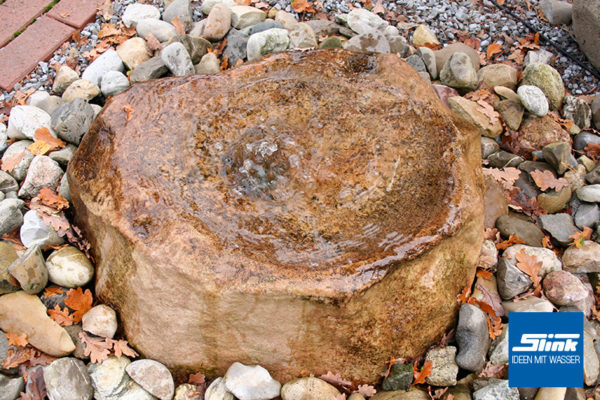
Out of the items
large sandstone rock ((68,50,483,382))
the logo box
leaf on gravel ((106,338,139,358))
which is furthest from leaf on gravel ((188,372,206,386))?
the logo box

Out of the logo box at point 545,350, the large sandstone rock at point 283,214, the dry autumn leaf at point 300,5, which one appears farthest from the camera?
the dry autumn leaf at point 300,5

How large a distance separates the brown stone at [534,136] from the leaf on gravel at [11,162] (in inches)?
146

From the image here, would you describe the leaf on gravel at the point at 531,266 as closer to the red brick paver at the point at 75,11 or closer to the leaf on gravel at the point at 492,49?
the leaf on gravel at the point at 492,49

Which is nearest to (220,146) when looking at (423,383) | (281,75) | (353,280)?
(281,75)

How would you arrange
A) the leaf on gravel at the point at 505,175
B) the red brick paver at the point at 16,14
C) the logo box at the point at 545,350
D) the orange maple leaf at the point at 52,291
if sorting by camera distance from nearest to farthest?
the logo box at the point at 545,350, the orange maple leaf at the point at 52,291, the leaf on gravel at the point at 505,175, the red brick paver at the point at 16,14

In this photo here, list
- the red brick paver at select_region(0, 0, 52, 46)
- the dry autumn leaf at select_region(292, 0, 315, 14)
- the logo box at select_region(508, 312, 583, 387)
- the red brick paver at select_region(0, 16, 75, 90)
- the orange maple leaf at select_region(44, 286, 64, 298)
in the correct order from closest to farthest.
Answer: the logo box at select_region(508, 312, 583, 387) < the orange maple leaf at select_region(44, 286, 64, 298) < the red brick paver at select_region(0, 16, 75, 90) < the red brick paver at select_region(0, 0, 52, 46) < the dry autumn leaf at select_region(292, 0, 315, 14)

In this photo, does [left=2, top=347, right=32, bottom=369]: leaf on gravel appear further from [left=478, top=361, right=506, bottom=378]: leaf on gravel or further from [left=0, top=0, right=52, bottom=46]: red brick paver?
[left=0, top=0, right=52, bottom=46]: red brick paver

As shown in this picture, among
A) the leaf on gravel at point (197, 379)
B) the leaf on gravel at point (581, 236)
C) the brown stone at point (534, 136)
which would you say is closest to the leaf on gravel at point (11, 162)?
the leaf on gravel at point (197, 379)

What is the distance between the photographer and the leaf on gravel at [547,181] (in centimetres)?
395

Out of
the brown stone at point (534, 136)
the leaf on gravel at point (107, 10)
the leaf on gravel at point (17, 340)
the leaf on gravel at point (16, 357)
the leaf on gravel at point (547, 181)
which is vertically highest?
the leaf on gravel at point (107, 10)

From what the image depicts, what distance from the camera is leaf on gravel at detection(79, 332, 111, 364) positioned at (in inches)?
120

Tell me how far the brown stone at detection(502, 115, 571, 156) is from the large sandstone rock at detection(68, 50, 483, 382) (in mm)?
918

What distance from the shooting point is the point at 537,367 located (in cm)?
317

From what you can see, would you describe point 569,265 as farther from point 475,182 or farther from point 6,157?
point 6,157
